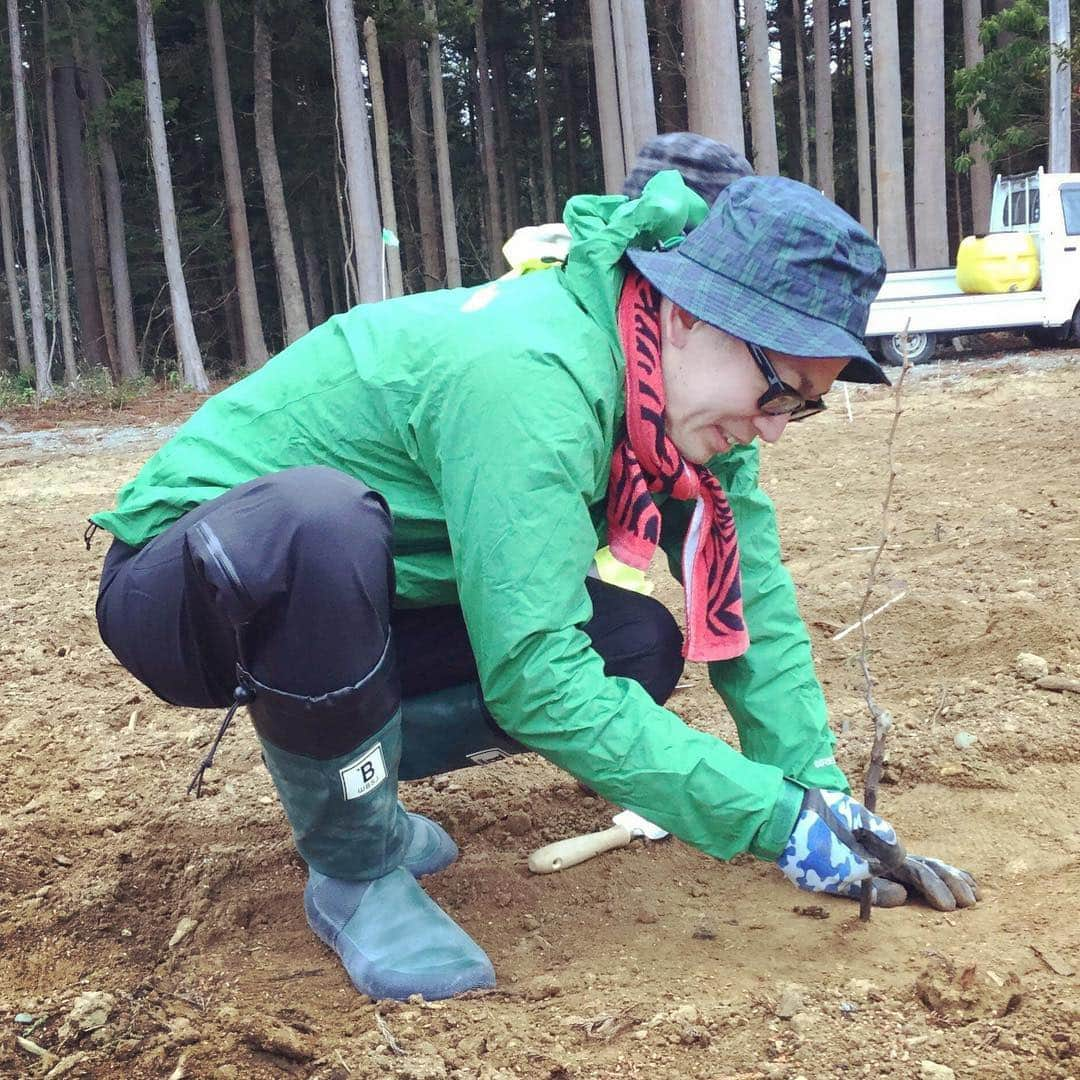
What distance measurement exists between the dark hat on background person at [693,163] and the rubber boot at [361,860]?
74.0 inches

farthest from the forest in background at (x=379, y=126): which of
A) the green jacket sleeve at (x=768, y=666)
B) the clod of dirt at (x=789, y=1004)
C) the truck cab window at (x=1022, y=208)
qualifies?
the clod of dirt at (x=789, y=1004)

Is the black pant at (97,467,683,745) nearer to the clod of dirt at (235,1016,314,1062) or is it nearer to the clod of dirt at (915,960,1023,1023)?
the clod of dirt at (235,1016,314,1062)

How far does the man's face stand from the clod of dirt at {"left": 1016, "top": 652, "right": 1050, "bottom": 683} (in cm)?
152

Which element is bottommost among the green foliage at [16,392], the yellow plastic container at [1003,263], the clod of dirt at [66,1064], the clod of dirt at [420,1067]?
the green foliage at [16,392]

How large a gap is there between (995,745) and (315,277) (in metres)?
22.9

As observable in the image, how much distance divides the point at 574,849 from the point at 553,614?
0.89m

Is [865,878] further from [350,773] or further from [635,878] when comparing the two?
[350,773]

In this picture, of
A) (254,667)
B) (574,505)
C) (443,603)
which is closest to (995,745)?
(443,603)

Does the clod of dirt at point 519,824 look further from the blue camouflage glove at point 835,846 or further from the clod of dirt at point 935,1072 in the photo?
the clod of dirt at point 935,1072

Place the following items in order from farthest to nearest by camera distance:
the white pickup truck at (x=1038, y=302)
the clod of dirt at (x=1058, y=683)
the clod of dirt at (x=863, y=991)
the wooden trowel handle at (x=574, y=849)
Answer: the white pickup truck at (x=1038, y=302)
the clod of dirt at (x=1058, y=683)
the wooden trowel handle at (x=574, y=849)
the clod of dirt at (x=863, y=991)

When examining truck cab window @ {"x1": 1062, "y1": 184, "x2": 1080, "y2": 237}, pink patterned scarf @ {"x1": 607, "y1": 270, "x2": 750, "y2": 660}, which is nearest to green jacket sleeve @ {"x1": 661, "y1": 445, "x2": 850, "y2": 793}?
pink patterned scarf @ {"x1": 607, "y1": 270, "x2": 750, "y2": 660}

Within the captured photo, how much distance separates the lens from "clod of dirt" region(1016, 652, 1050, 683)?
9.29 feet

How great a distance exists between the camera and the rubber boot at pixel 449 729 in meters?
1.97

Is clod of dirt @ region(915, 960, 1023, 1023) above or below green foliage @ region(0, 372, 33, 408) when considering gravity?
above
